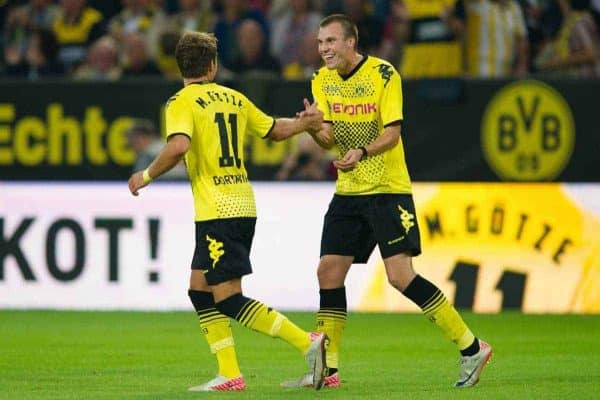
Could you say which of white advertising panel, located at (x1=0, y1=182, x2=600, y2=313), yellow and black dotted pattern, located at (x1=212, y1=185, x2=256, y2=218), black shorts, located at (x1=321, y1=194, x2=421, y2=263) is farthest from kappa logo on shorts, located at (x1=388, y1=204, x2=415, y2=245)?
white advertising panel, located at (x1=0, y1=182, x2=600, y2=313)

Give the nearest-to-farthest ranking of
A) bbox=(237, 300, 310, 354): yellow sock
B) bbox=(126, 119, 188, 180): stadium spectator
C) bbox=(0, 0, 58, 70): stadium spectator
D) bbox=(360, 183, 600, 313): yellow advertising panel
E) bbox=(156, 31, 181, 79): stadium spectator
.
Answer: bbox=(237, 300, 310, 354): yellow sock, bbox=(360, 183, 600, 313): yellow advertising panel, bbox=(126, 119, 188, 180): stadium spectator, bbox=(156, 31, 181, 79): stadium spectator, bbox=(0, 0, 58, 70): stadium spectator

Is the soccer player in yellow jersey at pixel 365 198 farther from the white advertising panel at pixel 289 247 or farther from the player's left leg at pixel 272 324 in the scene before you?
the white advertising panel at pixel 289 247

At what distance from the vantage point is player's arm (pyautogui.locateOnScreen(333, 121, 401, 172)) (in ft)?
29.2

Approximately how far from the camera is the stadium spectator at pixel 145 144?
1481cm

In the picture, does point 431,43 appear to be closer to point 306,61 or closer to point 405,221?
point 306,61

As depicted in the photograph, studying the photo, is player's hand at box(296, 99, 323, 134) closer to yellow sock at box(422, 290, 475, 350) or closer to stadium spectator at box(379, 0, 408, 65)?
yellow sock at box(422, 290, 475, 350)

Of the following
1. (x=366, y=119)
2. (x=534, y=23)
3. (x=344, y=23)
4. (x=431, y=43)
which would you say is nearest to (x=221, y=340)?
(x=366, y=119)

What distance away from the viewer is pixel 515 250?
14.3 metres

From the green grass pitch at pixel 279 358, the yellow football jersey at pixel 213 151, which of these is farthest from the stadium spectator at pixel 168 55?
the yellow football jersey at pixel 213 151

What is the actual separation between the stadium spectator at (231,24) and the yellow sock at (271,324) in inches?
289

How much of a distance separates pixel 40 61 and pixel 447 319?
27.5ft

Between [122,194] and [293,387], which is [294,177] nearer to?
[122,194]

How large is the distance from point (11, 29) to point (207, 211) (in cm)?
897

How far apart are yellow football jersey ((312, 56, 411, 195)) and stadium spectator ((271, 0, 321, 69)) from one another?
645cm
